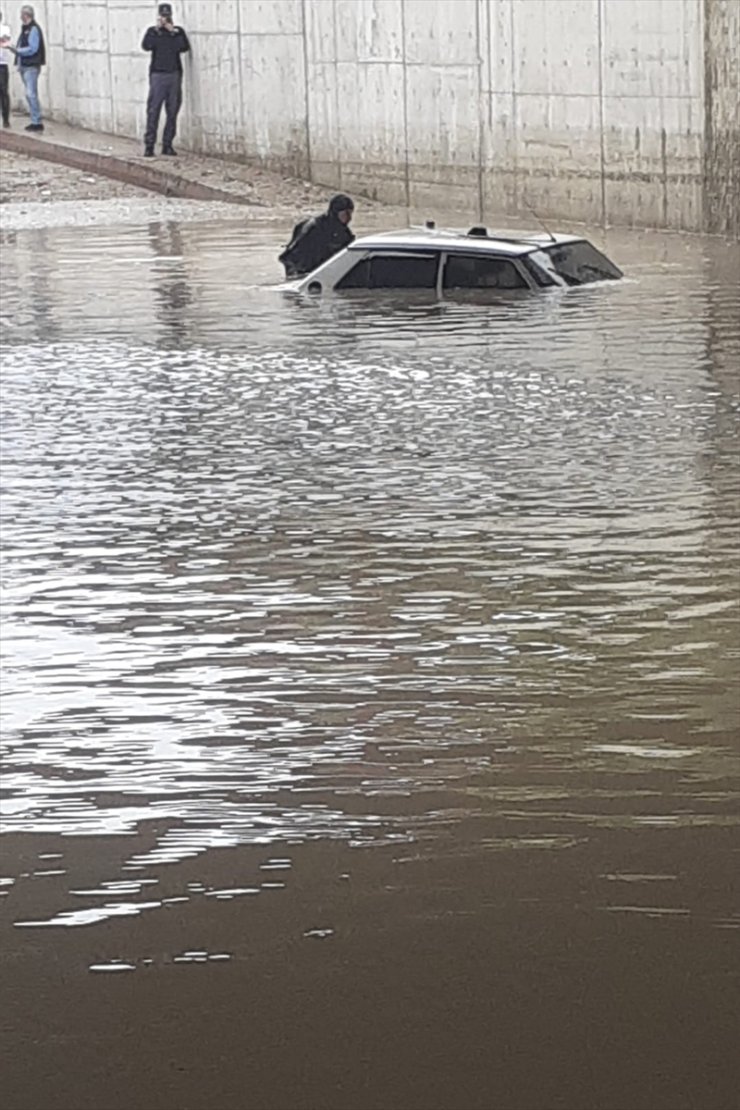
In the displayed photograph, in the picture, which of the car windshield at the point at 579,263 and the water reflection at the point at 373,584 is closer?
the water reflection at the point at 373,584

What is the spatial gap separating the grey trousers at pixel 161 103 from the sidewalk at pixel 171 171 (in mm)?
365

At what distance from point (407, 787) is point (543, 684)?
47.6 inches

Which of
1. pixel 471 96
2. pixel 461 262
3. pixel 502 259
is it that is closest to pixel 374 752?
pixel 502 259

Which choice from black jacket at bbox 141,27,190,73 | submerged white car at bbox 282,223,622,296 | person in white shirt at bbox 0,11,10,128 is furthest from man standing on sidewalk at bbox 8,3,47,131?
submerged white car at bbox 282,223,622,296

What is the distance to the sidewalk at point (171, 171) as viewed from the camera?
34.2m

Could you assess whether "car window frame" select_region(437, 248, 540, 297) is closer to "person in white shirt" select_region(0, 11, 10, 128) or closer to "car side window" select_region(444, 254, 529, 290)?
"car side window" select_region(444, 254, 529, 290)

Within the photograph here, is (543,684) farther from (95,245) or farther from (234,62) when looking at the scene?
(234,62)

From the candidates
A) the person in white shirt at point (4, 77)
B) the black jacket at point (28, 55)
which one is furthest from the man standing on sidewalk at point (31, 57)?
the person in white shirt at point (4, 77)

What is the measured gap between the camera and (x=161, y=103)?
37.2 m

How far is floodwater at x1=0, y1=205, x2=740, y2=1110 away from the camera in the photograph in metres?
5.44

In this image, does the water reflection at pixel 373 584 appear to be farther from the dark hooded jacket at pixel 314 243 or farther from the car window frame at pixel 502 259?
the dark hooded jacket at pixel 314 243

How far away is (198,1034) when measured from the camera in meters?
5.47

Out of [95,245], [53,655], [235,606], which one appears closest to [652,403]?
[235,606]

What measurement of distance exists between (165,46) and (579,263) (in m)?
17.6
